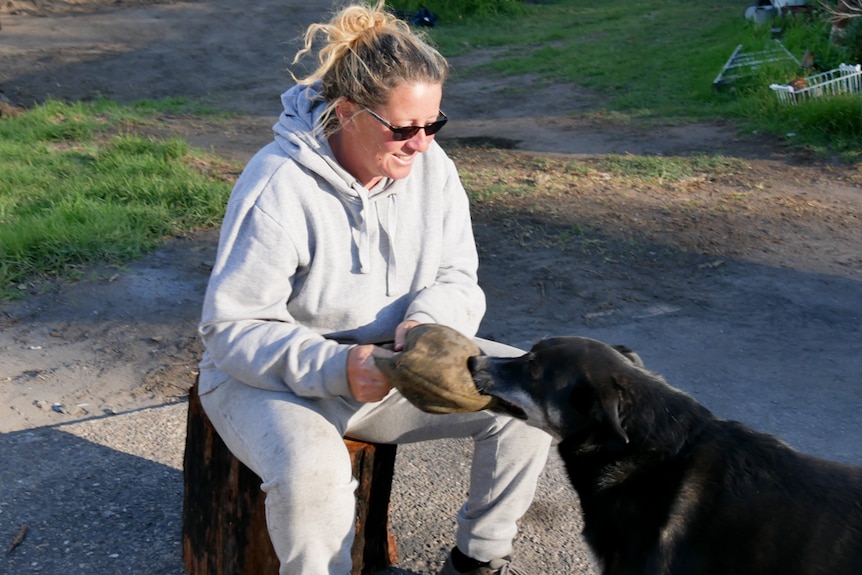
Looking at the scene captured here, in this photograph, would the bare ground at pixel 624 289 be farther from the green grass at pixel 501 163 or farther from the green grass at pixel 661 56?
the green grass at pixel 661 56

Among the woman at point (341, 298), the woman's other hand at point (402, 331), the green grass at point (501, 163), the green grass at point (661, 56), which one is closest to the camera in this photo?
the woman at point (341, 298)

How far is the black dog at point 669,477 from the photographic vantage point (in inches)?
97.2

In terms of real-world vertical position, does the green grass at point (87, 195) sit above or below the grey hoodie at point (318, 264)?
below

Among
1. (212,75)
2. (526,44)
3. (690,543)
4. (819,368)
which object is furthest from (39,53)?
(690,543)

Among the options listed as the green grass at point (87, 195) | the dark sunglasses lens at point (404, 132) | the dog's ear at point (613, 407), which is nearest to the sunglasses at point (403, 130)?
the dark sunglasses lens at point (404, 132)

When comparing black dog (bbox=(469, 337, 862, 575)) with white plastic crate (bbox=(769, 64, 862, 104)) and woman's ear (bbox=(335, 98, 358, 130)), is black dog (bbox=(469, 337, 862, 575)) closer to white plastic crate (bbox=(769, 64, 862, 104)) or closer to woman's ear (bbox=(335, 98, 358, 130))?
woman's ear (bbox=(335, 98, 358, 130))

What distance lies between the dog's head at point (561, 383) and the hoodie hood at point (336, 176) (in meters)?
0.48

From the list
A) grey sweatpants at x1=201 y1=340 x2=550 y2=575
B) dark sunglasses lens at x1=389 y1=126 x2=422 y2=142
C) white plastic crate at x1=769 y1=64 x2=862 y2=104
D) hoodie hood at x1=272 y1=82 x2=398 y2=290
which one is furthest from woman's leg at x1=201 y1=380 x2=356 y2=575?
white plastic crate at x1=769 y1=64 x2=862 y2=104

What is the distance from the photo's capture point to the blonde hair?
2.82m

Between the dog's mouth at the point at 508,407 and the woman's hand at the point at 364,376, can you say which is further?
the dog's mouth at the point at 508,407

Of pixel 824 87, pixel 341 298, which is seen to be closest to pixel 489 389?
pixel 341 298

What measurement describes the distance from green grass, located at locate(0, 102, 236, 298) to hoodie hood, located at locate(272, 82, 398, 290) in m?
3.33

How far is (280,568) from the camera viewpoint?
262cm

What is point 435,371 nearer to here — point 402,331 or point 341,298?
point 402,331
